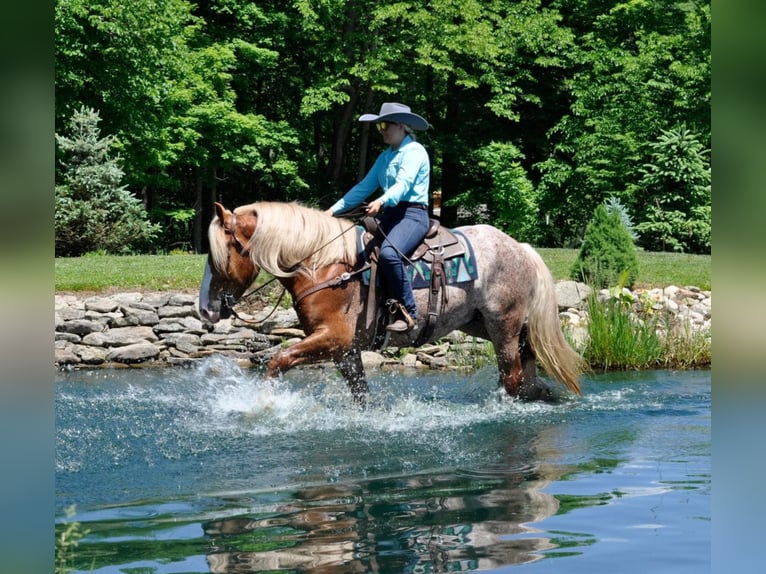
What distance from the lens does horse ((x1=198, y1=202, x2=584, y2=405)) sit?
25.0ft

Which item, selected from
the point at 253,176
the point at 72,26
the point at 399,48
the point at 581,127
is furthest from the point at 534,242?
the point at 72,26

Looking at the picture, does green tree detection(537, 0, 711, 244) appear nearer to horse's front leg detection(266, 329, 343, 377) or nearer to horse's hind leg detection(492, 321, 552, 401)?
horse's hind leg detection(492, 321, 552, 401)

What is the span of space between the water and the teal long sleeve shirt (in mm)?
1855

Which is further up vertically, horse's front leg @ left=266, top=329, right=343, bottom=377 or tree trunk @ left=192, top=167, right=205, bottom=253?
tree trunk @ left=192, top=167, right=205, bottom=253

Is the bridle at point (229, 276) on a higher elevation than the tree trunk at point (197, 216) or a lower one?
lower

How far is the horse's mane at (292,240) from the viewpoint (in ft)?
24.9

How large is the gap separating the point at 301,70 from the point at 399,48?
266 inches

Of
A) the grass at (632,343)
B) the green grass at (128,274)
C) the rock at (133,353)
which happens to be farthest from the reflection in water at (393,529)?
the green grass at (128,274)

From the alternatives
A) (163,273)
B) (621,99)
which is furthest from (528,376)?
(621,99)

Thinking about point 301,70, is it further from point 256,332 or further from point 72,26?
point 256,332

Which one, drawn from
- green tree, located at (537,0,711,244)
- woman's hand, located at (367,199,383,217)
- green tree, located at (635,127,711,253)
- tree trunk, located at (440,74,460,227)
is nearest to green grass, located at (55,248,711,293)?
green tree, located at (635,127,711,253)

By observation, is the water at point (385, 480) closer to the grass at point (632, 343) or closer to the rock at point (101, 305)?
the grass at point (632, 343)

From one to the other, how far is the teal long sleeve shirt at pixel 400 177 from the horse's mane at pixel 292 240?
32 cm

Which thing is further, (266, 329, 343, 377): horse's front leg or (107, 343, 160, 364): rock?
(107, 343, 160, 364): rock
